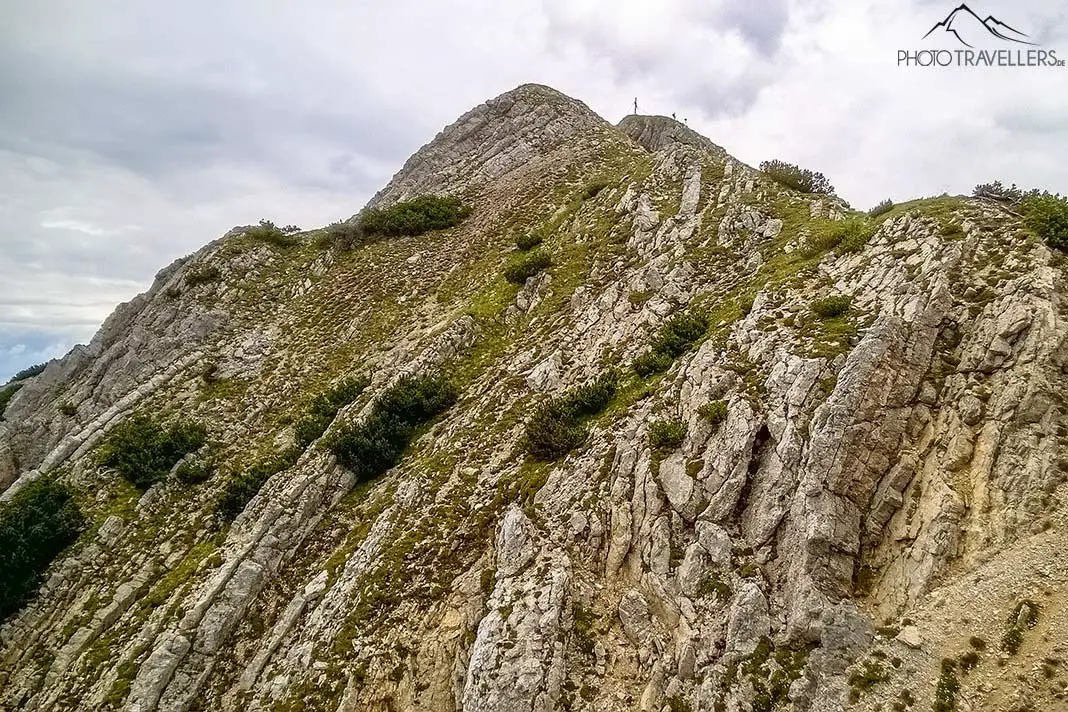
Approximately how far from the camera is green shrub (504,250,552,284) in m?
35.4

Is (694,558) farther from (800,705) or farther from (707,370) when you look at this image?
(707,370)

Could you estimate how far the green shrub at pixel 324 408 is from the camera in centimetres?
2873

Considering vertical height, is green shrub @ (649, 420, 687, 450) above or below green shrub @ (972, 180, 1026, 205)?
below

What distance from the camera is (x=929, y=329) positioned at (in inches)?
723

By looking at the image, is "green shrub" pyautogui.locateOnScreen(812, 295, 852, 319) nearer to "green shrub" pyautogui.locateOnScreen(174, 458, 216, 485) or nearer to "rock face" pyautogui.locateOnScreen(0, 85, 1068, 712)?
"rock face" pyautogui.locateOnScreen(0, 85, 1068, 712)

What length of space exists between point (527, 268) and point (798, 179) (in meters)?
17.5

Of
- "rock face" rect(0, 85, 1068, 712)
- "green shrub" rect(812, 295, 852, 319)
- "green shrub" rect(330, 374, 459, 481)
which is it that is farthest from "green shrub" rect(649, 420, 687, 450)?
"green shrub" rect(330, 374, 459, 481)

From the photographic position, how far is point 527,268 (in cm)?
3544

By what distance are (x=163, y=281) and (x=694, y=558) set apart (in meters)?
46.0

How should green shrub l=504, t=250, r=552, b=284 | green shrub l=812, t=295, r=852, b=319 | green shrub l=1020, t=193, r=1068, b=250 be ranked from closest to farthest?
green shrub l=1020, t=193, r=1068, b=250, green shrub l=812, t=295, r=852, b=319, green shrub l=504, t=250, r=552, b=284

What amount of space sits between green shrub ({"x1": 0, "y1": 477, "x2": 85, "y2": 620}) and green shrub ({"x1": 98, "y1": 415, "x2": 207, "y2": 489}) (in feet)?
8.41

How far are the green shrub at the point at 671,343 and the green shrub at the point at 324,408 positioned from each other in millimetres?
15461

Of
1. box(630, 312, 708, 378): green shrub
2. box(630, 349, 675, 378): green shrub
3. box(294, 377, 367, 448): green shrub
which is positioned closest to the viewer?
box(630, 349, 675, 378): green shrub

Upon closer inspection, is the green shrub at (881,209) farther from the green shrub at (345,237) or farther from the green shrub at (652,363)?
the green shrub at (345,237)
